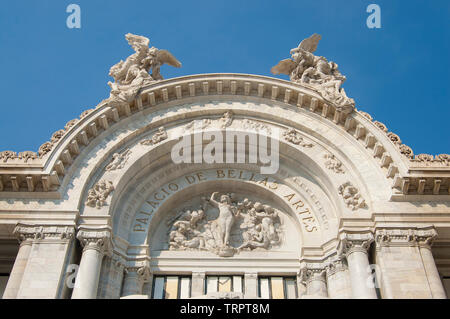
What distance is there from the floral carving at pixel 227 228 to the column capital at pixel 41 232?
4.53 m

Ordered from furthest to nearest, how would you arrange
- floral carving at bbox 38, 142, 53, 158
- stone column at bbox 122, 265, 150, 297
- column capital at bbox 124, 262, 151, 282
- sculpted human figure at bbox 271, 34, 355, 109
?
sculpted human figure at bbox 271, 34, 355, 109, floral carving at bbox 38, 142, 53, 158, column capital at bbox 124, 262, 151, 282, stone column at bbox 122, 265, 150, 297

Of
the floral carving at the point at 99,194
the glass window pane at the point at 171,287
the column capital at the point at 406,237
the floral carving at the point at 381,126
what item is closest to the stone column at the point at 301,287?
the column capital at the point at 406,237

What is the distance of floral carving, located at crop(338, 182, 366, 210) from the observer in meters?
21.0

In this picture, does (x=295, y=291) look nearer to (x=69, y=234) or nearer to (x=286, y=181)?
(x=286, y=181)

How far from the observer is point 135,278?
21.1 meters

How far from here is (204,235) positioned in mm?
23234

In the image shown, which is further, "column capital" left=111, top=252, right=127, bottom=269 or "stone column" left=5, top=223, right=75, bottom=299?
"column capital" left=111, top=252, right=127, bottom=269

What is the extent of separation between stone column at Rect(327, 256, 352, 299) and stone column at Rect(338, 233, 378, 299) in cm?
42

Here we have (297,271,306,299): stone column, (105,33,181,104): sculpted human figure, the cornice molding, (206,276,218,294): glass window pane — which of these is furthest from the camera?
(105,33,181,104): sculpted human figure

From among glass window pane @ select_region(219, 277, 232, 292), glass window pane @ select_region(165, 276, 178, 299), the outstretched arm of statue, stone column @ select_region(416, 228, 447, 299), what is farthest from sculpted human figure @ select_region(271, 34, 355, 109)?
glass window pane @ select_region(165, 276, 178, 299)

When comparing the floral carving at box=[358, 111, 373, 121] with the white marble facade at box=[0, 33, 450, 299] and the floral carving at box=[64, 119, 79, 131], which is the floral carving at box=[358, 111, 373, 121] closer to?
the white marble facade at box=[0, 33, 450, 299]

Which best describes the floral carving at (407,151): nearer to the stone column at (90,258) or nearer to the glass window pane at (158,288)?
the glass window pane at (158,288)

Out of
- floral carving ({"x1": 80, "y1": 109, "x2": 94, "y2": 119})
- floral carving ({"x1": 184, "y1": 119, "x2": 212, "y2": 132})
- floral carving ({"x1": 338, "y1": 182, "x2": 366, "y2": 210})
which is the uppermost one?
floral carving ({"x1": 184, "y1": 119, "x2": 212, "y2": 132})
